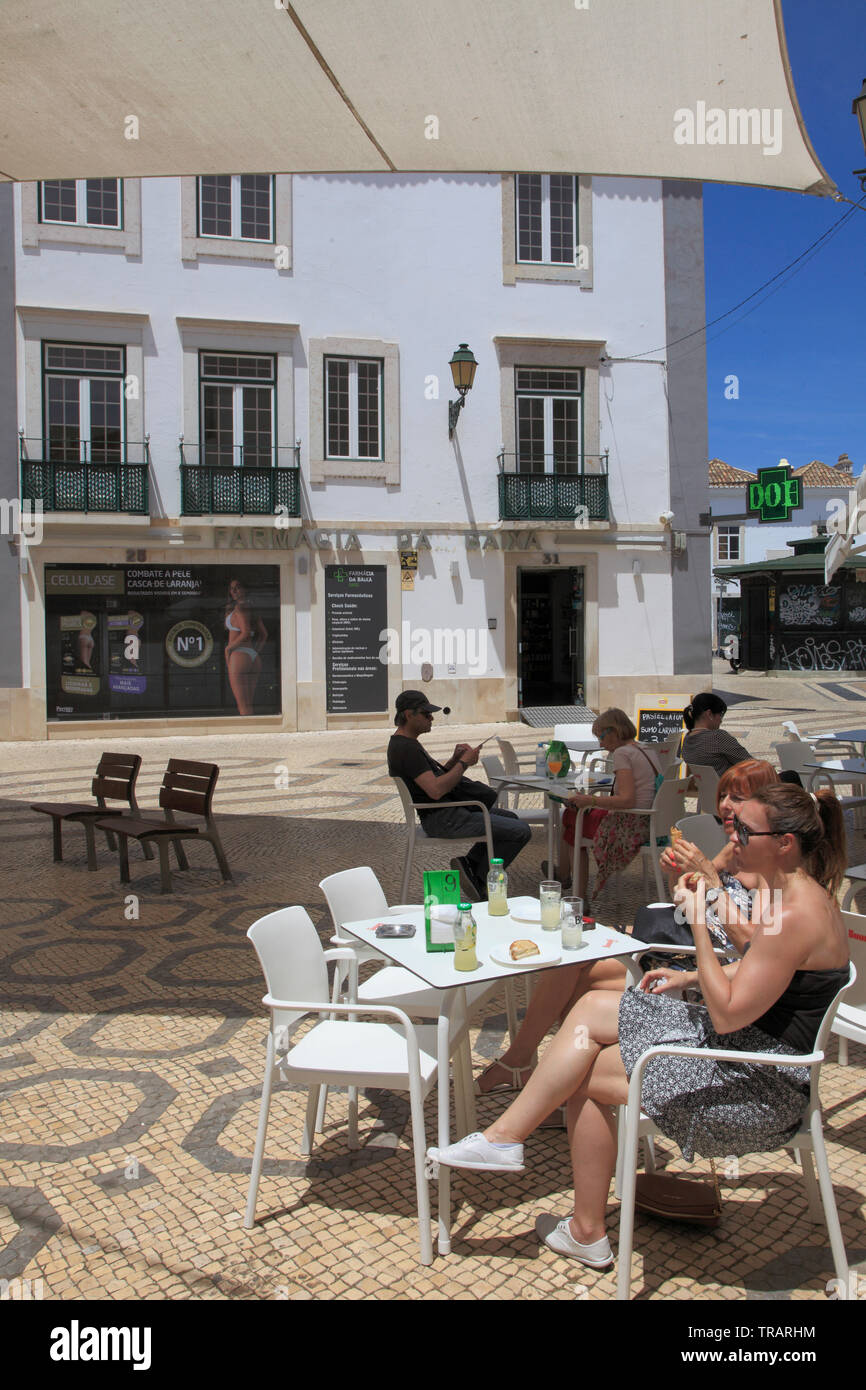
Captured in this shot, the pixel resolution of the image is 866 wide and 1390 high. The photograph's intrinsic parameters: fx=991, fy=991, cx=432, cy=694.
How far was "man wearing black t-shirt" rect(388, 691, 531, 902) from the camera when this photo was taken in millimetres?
5578

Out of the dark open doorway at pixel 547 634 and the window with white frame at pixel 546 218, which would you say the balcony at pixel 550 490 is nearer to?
the dark open doorway at pixel 547 634

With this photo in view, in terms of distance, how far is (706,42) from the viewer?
12.3 feet

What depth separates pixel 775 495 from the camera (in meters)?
16.9

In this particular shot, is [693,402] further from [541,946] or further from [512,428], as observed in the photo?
[541,946]

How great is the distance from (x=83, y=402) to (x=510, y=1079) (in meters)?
14.0

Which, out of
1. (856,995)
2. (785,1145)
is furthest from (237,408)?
(785,1145)

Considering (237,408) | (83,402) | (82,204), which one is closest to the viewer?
(82,204)

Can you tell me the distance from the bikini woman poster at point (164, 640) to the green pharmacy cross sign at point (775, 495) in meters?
8.28

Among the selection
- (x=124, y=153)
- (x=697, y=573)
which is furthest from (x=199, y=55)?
(x=697, y=573)

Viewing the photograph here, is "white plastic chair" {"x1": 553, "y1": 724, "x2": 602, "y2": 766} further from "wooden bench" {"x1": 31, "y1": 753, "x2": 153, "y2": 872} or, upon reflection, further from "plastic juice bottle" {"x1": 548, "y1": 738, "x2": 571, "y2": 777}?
"wooden bench" {"x1": 31, "y1": 753, "x2": 153, "y2": 872}

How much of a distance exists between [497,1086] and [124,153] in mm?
4769

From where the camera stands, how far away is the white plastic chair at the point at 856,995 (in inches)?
118

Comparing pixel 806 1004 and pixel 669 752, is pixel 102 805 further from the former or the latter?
pixel 806 1004

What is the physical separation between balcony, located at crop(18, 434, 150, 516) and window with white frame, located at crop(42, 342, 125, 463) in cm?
2
